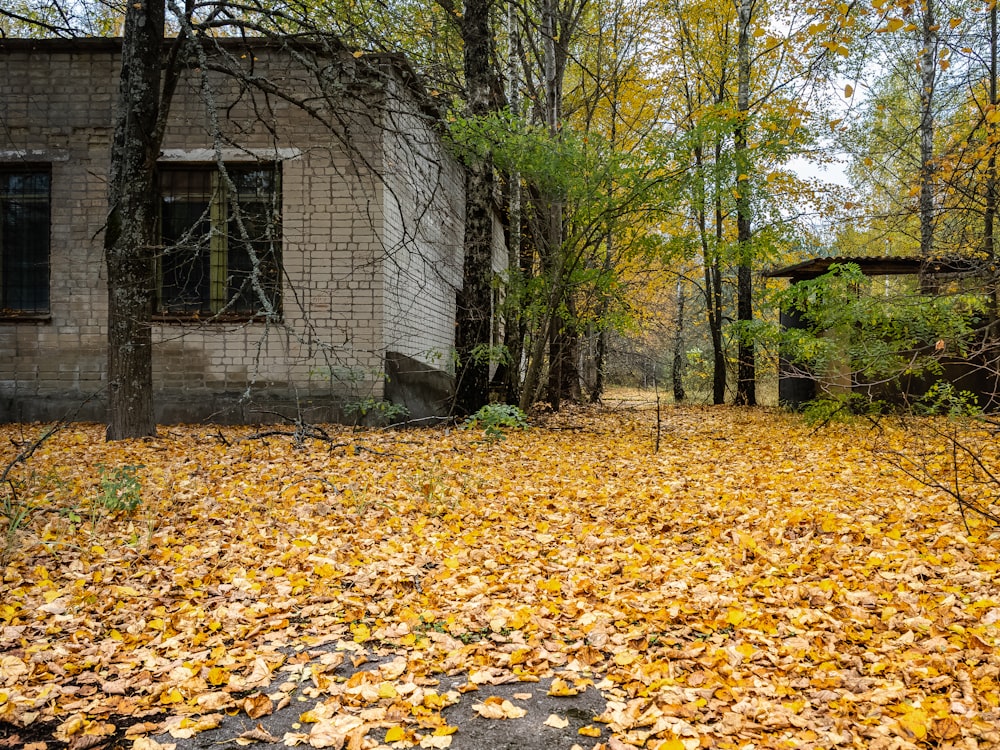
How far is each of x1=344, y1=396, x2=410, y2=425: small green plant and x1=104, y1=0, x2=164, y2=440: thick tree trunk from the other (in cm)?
270

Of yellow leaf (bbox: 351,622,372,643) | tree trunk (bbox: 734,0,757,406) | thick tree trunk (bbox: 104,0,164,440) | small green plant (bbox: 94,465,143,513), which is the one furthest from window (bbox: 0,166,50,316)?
tree trunk (bbox: 734,0,757,406)

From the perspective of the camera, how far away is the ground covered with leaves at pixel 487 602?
2.70 m

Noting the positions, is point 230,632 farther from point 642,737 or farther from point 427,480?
point 427,480

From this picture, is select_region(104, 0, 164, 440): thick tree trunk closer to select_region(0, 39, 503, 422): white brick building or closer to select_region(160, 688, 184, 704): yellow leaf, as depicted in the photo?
select_region(0, 39, 503, 422): white brick building

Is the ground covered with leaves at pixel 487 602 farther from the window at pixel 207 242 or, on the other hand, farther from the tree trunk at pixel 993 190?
the window at pixel 207 242

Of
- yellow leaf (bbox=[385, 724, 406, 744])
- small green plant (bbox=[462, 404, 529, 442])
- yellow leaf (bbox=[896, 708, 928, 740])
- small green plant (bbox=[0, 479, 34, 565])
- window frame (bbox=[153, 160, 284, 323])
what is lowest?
yellow leaf (bbox=[385, 724, 406, 744])

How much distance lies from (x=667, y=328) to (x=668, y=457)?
16824mm

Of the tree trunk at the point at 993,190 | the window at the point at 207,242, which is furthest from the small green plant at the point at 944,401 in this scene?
the window at the point at 207,242

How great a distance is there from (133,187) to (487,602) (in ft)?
18.8

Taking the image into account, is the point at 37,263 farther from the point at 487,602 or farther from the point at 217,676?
the point at 487,602

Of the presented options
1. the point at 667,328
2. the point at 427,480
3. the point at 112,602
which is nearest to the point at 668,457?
the point at 427,480

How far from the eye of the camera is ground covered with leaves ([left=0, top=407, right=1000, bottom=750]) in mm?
2697

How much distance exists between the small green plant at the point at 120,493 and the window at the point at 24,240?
5.41 meters

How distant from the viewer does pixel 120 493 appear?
5371 millimetres
